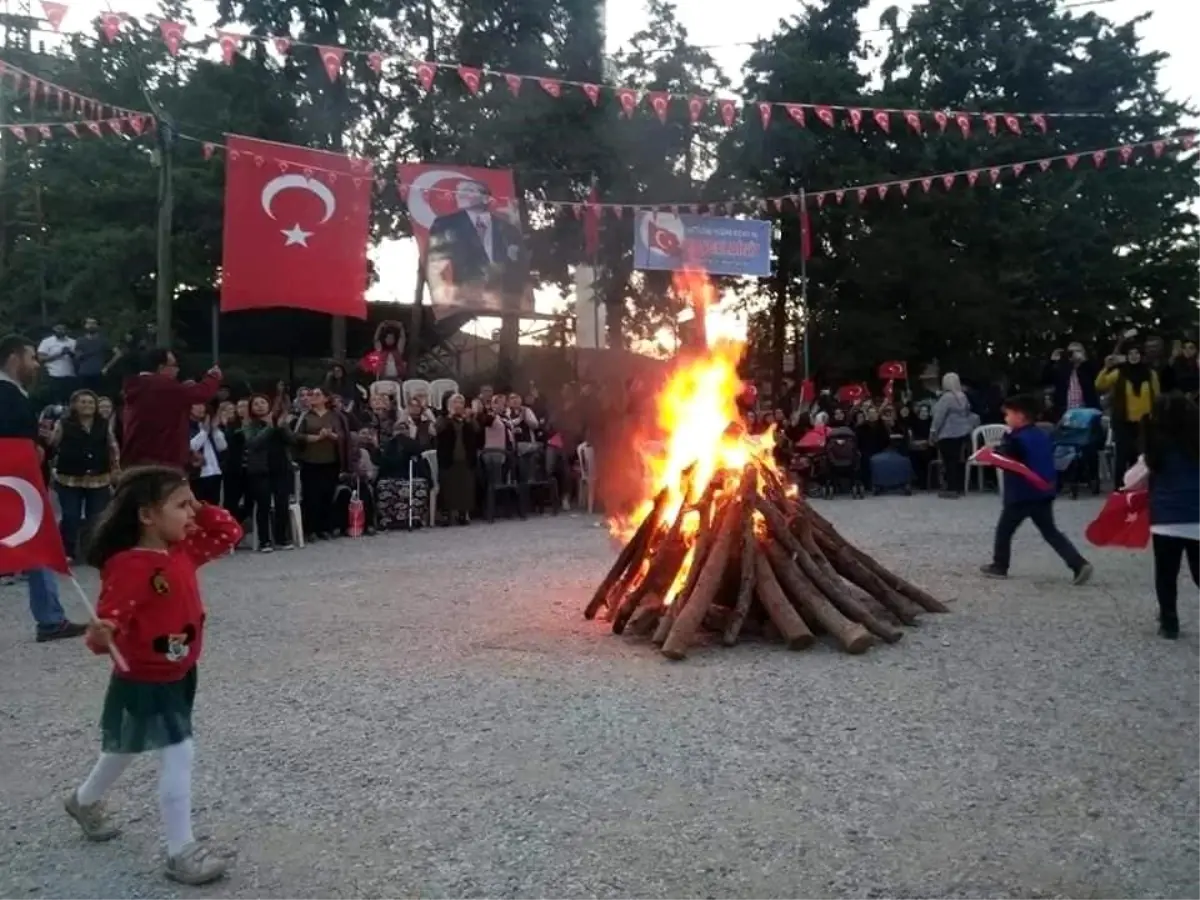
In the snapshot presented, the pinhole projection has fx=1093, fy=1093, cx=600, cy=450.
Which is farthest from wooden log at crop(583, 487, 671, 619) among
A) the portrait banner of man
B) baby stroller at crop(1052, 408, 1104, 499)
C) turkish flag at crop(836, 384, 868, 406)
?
turkish flag at crop(836, 384, 868, 406)

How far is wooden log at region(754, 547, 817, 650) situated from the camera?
6676 mm

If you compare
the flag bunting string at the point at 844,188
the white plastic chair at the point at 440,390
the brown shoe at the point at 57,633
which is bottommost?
the brown shoe at the point at 57,633

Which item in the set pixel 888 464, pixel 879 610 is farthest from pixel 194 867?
pixel 888 464

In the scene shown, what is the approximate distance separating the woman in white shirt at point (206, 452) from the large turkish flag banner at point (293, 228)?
4.28 m

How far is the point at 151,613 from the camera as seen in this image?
11.9 ft

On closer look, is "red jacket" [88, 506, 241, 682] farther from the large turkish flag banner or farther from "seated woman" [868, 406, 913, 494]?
"seated woman" [868, 406, 913, 494]

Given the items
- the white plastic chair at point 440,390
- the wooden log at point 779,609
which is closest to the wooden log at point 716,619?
the wooden log at point 779,609

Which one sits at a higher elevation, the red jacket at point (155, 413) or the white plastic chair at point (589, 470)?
the red jacket at point (155, 413)

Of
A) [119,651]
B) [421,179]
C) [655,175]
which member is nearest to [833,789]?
[119,651]

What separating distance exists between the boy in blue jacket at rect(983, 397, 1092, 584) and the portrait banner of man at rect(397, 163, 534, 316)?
36.4ft

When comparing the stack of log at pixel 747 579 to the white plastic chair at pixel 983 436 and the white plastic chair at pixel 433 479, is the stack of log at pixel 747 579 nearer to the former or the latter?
the white plastic chair at pixel 433 479

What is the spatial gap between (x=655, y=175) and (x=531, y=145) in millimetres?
2525

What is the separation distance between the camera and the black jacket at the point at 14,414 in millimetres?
6637

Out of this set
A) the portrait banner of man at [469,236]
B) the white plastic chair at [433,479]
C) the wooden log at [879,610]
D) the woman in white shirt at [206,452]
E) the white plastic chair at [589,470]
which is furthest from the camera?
the portrait banner of man at [469,236]
